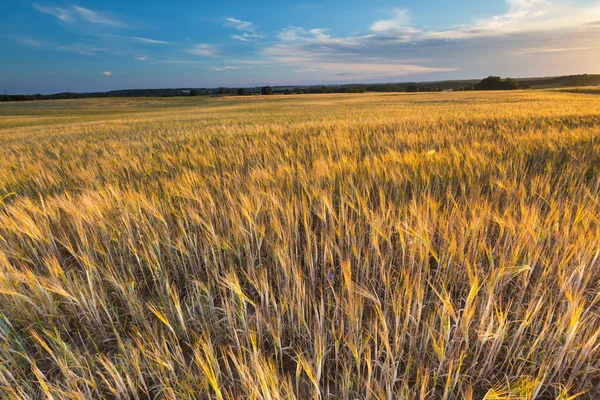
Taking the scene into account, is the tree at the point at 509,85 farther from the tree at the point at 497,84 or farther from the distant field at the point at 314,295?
the distant field at the point at 314,295

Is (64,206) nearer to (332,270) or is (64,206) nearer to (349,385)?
(332,270)

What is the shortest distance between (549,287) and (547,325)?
26cm

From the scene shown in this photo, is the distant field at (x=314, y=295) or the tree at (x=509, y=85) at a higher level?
the tree at (x=509, y=85)

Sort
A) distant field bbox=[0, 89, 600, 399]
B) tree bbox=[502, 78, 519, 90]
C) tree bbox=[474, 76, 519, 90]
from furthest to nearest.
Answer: tree bbox=[474, 76, 519, 90]
tree bbox=[502, 78, 519, 90]
distant field bbox=[0, 89, 600, 399]

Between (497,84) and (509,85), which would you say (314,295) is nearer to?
(509,85)

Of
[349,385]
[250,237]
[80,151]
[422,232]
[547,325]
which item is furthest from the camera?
[80,151]

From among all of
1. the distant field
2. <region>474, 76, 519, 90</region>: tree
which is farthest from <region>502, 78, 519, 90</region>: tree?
the distant field

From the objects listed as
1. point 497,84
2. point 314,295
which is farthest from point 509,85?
point 314,295

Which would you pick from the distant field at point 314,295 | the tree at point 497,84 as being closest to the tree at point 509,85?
the tree at point 497,84

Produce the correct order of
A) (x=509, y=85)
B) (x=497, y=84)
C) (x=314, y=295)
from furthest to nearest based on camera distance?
(x=497, y=84), (x=509, y=85), (x=314, y=295)

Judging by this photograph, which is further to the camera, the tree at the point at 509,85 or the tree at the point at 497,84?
the tree at the point at 497,84

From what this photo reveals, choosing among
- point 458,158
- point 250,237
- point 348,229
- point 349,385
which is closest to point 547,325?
point 349,385

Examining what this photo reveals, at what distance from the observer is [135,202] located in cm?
176

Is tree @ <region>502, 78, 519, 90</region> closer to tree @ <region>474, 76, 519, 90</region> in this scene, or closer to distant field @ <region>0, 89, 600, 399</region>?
tree @ <region>474, 76, 519, 90</region>
